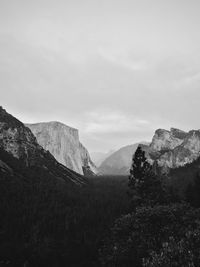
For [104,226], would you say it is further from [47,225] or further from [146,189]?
[146,189]

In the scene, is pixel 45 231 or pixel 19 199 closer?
pixel 45 231

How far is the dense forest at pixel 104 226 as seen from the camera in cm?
2315

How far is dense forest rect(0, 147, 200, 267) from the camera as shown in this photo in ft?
75.9

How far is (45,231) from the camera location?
8981cm

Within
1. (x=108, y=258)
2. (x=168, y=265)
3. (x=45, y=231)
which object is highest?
(x=168, y=265)

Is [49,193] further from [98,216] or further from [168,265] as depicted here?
[168,265]

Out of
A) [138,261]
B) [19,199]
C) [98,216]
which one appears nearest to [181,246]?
[138,261]

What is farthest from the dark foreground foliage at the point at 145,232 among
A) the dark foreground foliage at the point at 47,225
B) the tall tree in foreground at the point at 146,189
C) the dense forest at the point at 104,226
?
the tall tree in foreground at the point at 146,189

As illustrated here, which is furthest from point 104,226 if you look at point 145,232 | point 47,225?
point 145,232

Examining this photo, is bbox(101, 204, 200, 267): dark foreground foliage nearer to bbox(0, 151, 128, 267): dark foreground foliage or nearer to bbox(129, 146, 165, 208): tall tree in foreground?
bbox(0, 151, 128, 267): dark foreground foliage

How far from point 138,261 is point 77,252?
1510 inches

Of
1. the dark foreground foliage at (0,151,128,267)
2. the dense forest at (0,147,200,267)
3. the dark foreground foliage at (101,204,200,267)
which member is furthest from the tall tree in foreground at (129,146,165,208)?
the dark foreground foliage at (101,204,200,267)

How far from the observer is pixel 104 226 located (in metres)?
91.6

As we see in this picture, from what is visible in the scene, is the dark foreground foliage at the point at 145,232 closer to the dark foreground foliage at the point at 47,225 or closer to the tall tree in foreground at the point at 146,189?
the dark foreground foliage at the point at 47,225
